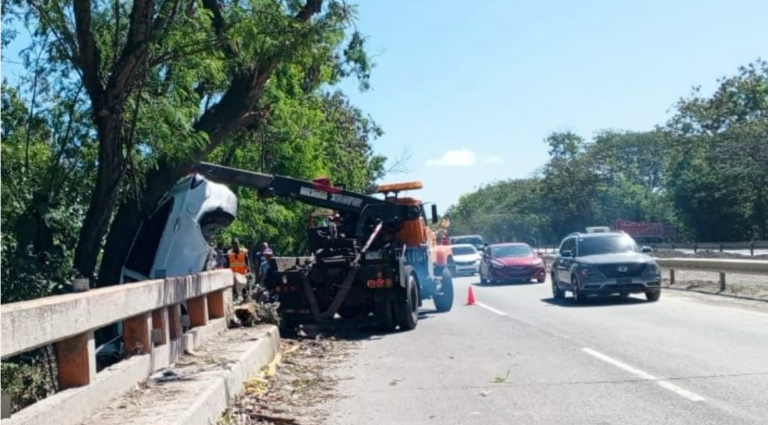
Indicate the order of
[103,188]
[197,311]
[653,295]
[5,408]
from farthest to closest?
[653,295], [103,188], [197,311], [5,408]

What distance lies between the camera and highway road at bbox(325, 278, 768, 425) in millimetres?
8164

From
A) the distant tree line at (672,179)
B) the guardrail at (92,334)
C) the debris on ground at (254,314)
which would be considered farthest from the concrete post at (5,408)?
the distant tree line at (672,179)

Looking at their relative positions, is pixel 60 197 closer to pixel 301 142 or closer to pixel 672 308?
pixel 301 142

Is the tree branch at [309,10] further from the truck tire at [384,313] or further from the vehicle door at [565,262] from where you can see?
the vehicle door at [565,262]

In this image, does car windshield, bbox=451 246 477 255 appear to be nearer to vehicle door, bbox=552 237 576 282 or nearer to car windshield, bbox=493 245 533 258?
car windshield, bbox=493 245 533 258

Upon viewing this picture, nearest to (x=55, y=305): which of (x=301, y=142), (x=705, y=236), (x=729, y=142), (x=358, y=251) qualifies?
(x=358, y=251)

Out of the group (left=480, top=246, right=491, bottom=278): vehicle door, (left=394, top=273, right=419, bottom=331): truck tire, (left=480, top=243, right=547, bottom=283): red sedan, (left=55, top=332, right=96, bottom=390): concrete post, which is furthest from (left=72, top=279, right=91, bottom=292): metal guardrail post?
(left=480, top=246, right=491, bottom=278): vehicle door

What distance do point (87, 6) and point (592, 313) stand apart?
11.5m

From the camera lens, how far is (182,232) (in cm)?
1157

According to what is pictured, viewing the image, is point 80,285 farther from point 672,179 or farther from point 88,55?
point 672,179

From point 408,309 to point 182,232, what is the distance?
5.66 meters

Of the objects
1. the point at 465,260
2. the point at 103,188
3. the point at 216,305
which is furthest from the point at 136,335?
the point at 465,260

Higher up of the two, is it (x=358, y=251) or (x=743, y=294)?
(x=358, y=251)

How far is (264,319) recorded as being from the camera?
1389cm
